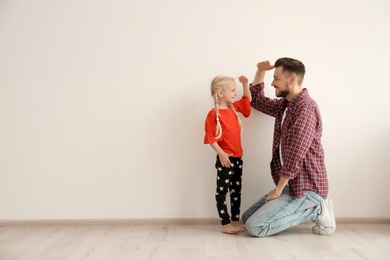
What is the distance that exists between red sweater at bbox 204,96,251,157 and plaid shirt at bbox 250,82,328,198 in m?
0.21

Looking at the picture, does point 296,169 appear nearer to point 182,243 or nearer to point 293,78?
point 293,78

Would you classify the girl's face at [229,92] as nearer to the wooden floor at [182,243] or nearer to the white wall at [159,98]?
the white wall at [159,98]

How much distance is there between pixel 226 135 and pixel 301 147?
0.45 metres

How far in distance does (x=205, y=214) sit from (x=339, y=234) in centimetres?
82

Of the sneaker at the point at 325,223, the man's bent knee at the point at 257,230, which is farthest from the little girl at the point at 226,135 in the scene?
the sneaker at the point at 325,223

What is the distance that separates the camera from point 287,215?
2.49 meters

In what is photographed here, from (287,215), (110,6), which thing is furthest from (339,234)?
(110,6)

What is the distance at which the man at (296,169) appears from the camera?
8.05 ft

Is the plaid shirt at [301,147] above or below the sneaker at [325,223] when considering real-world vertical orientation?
above

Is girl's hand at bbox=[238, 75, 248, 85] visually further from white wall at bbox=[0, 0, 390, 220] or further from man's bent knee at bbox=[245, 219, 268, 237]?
man's bent knee at bbox=[245, 219, 268, 237]

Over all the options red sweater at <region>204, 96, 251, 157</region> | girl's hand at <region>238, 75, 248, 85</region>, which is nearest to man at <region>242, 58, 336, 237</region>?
girl's hand at <region>238, 75, 248, 85</region>

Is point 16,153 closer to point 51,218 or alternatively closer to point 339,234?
point 51,218

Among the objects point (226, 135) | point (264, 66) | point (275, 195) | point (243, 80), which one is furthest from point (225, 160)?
point (264, 66)

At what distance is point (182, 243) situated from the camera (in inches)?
92.2
